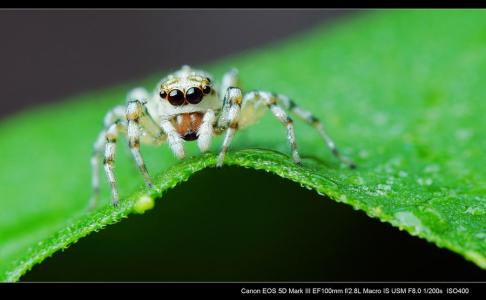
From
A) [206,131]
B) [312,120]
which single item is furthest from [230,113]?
[312,120]

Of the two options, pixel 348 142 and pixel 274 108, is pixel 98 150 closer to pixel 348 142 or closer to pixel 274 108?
pixel 274 108

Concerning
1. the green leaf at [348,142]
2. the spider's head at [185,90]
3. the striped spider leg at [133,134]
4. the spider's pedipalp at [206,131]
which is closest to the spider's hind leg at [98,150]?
the striped spider leg at [133,134]

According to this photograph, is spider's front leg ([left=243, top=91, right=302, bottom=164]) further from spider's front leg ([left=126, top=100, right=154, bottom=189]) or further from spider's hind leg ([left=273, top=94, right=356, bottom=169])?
spider's front leg ([left=126, top=100, right=154, bottom=189])

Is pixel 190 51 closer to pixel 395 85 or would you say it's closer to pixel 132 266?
pixel 395 85

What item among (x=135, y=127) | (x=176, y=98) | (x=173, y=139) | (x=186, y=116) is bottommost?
(x=173, y=139)

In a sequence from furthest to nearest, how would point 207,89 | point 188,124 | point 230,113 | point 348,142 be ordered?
point 348,142, point 207,89, point 188,124, point 230,113

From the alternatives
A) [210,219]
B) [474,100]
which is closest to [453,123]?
[474,100]
